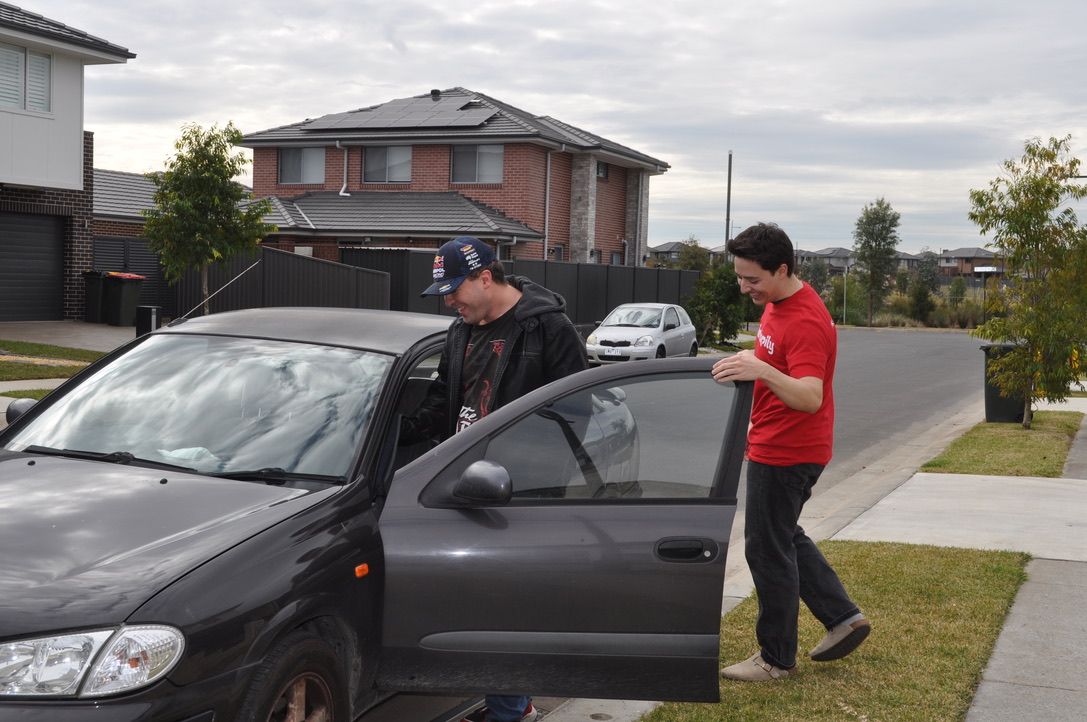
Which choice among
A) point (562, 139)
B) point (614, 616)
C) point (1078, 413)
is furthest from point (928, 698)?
point (562, 139)

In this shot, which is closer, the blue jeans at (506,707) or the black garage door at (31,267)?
the blue jeans at (506,707)

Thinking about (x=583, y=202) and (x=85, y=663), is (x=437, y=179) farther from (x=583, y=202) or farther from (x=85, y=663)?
(x=85, y=663)

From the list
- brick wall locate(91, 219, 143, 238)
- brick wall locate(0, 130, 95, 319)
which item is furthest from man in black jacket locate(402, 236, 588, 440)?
brick wall locate(91, 219, 143, 238)

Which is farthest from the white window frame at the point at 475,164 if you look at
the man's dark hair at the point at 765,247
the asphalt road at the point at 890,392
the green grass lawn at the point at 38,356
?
the man's dark hair at the point at 765,247

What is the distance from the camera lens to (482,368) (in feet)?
14.1

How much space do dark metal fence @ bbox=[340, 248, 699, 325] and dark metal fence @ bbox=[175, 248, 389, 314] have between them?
25.0 inches

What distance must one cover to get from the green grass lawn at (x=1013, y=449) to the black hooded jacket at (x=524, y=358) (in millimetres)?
8110

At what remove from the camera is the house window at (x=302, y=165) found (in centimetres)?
4041

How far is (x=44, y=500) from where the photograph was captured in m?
3.55

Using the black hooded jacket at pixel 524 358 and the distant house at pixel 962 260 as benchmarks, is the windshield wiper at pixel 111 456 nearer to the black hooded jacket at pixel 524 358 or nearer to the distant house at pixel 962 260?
the black hooded jacket at pixel 524 358

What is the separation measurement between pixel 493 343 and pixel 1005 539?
516 cm

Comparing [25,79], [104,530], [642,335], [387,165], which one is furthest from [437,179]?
[104,530]

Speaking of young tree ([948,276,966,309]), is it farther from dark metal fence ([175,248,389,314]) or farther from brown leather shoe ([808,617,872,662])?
brown leather shoe ([808,617,872,662])

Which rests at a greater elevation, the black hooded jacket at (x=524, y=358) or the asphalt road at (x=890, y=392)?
the black hooded jacket at (x=524, y=358)
